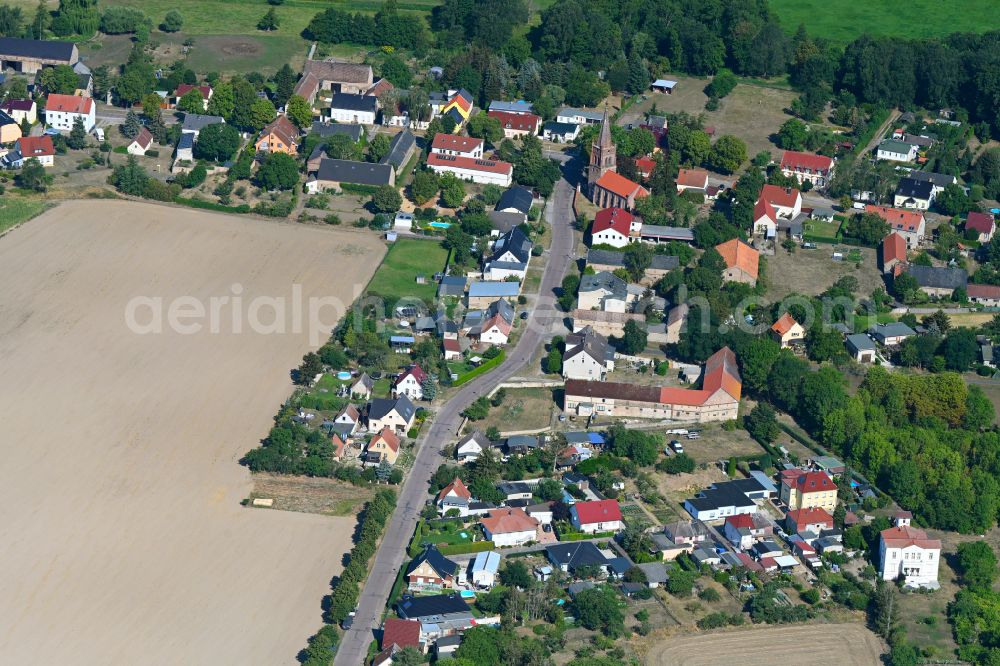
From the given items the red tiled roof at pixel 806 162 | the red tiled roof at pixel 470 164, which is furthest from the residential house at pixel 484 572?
the red tiled roof at pixel 806 162

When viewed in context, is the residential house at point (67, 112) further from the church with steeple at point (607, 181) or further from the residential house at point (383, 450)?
the residential house at point (383, 450)

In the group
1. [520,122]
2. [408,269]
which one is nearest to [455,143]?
[520,122]

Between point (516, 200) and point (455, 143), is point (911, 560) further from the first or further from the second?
point (455, 143)

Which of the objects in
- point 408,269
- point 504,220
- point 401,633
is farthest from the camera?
point 504,220

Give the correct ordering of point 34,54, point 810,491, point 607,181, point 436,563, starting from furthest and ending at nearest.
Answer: point 34,54 < point 607,181 < point 810,491 < point 436,563

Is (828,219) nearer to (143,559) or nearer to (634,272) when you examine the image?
(634,272)

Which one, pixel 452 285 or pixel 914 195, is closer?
pixel 452 285

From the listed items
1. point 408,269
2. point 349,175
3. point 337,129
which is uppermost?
point 337,129
